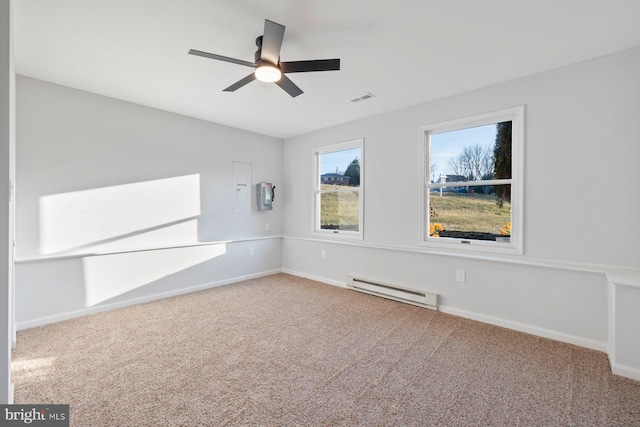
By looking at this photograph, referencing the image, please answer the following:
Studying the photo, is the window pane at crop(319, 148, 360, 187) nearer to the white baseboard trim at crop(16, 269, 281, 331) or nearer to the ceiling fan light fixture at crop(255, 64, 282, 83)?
the white baseboard trim at crop(16, 269, 281, 331)

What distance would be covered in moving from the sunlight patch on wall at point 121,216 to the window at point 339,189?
204cm

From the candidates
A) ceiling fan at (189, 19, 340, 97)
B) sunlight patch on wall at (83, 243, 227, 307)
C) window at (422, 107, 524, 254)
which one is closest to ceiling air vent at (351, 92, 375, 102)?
window at (422, 107, 524, 254)

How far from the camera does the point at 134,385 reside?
199cm

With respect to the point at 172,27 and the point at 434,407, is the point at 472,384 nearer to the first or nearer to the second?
the point at 434,407

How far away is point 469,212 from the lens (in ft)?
11.2

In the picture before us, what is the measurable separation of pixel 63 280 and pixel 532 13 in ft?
16.3

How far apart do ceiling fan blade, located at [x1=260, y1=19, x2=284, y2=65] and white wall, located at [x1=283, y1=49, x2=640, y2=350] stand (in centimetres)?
175

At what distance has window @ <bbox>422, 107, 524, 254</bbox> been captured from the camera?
305 cm

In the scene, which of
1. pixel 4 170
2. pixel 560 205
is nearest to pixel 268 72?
pixel 4 170

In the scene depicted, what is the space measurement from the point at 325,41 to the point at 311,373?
8.67ft

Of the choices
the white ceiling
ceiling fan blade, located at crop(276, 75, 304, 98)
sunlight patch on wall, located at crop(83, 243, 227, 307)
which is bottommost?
sunlight patch on wall, located at crop(83, 243, 227, 307)

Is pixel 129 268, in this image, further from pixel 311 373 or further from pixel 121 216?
pixel 311 373

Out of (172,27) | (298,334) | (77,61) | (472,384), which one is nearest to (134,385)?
(298,334)
